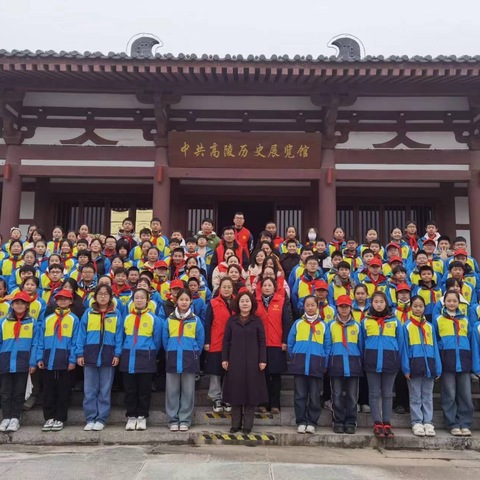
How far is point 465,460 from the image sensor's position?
5.28m

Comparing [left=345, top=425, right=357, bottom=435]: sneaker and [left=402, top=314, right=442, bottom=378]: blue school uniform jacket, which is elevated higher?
[left=402, top=314, right=442, bottom=378]: blue school uniform jacket

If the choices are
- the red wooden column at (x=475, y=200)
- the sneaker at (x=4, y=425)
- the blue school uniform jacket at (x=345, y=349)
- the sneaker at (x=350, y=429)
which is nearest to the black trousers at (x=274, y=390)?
the blue school uniform jacket at (x=345, y=349)

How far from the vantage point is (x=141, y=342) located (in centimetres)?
593

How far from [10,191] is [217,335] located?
580 cm

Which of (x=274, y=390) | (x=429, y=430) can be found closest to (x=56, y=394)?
(x=274, y=390)

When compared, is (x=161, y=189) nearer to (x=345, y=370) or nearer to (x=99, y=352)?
(x=99, y=352)

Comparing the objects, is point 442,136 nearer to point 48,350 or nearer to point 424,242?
point 424,242

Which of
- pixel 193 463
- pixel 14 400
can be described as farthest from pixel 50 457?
pixel 193 463

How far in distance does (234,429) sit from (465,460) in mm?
2461

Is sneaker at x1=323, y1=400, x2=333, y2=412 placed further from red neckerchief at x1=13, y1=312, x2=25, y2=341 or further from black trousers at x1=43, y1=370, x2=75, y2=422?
red neckerchief at x1=13, y1=312, x2=25, y2=341

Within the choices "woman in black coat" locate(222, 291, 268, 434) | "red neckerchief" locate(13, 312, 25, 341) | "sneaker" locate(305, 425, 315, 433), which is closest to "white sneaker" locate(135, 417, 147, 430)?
"woman in black coat" locate(222, 291, 268, 434)

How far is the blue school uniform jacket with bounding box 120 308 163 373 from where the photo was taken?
5875 mm

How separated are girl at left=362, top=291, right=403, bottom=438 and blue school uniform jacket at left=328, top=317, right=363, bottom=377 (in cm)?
11

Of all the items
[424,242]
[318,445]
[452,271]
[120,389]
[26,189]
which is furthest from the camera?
[26,189]
